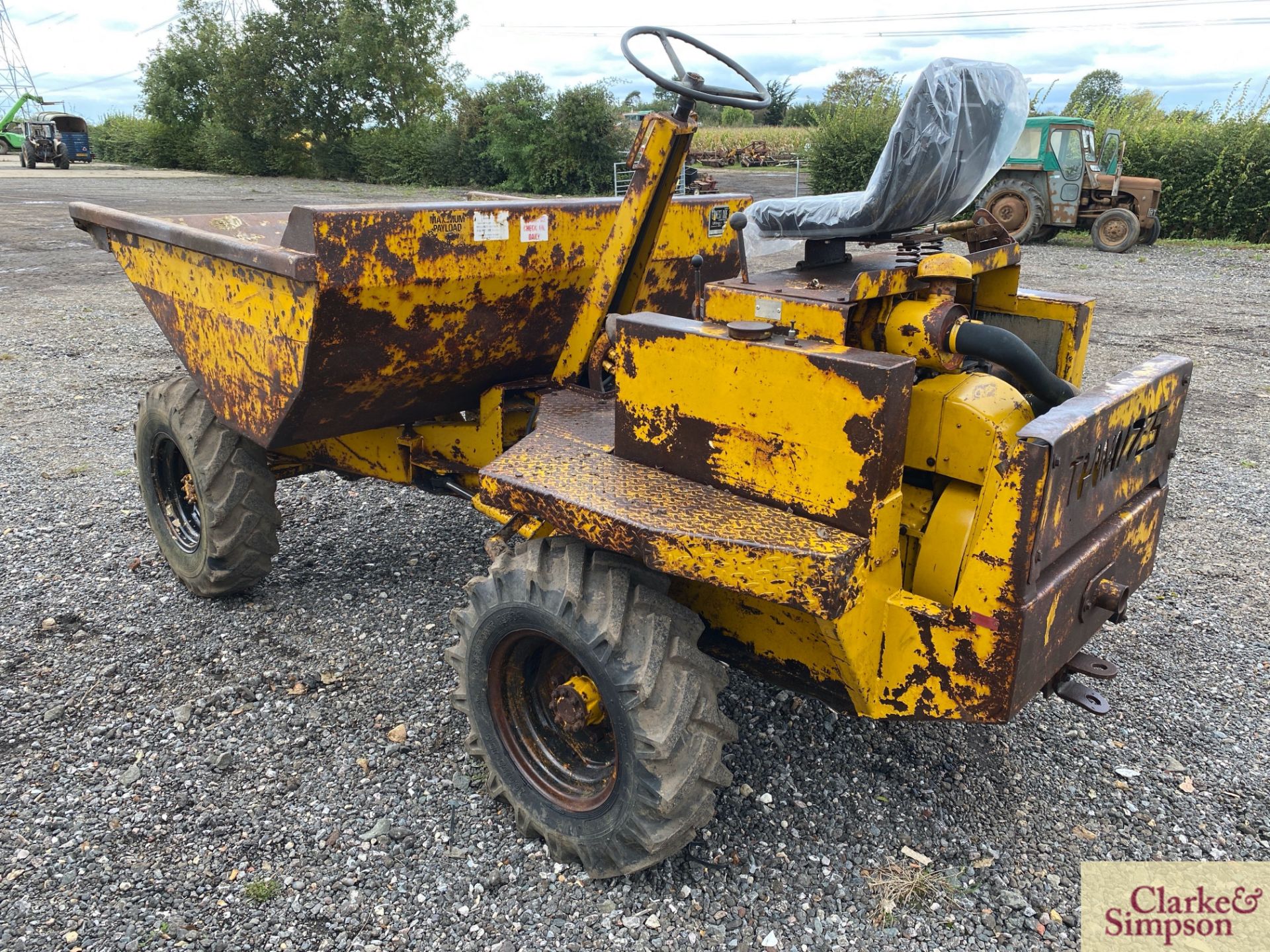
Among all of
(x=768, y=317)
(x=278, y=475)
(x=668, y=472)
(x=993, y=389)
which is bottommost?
(x=278, y=475)

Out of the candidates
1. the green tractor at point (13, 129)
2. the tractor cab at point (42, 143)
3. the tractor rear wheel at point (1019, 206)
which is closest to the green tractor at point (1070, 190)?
the tractor rear wheel at point (1019, 206)

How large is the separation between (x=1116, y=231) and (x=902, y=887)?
52.1 feet

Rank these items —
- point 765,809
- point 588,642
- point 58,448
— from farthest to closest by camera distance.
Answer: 1. point 58,448
2. point 765,809
3. point 588,642

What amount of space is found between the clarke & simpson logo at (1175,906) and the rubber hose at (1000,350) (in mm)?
1295

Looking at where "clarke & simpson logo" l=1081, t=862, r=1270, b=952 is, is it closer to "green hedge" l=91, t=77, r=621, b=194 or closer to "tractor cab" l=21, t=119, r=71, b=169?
"green hedge" l=91, t=77, r=621, b=194

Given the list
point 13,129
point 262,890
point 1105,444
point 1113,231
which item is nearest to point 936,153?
point 1105,444

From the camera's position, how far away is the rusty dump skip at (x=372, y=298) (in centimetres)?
275

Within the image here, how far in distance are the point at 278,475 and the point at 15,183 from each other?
28.1 metres

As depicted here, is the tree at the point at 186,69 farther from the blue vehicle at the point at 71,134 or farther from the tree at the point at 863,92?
the tree at the point at 863,92

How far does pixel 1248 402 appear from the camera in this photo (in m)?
7.07

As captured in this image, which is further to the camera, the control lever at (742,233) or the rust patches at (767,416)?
the control lever at (742,233)

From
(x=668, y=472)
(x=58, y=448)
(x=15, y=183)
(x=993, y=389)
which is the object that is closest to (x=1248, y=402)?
(x=993, y=389)

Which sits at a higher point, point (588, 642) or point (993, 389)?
point (993, 389)

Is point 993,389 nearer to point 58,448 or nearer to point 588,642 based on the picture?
point 588,642
